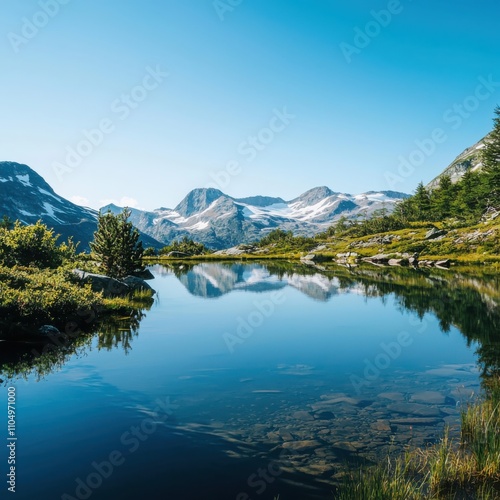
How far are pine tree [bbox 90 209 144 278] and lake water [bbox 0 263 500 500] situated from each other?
15.4 m

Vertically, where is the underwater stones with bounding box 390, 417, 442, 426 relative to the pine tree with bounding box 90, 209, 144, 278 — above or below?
below

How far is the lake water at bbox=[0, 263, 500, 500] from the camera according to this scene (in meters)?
11.1

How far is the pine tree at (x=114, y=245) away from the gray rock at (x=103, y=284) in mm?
5214

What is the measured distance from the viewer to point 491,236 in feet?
336

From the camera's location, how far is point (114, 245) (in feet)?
154

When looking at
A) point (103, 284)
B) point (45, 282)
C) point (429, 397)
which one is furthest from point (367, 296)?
point (45, 282)

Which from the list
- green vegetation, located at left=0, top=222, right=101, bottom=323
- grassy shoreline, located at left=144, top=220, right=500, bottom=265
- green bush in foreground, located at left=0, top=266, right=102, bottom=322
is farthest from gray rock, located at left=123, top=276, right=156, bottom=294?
grassy shoreline, located at left=144, top=220, right=500, bottom=265

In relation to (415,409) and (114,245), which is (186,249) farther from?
(415,409)

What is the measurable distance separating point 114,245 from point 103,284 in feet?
28.9

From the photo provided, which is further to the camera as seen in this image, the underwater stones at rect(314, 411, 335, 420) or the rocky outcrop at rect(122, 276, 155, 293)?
the rocky outcrop at rect(122, 276, 155, 293)

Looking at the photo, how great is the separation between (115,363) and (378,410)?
45.1 feet

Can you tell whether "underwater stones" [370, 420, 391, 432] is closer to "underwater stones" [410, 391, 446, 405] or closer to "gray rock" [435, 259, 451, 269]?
"underwater stones" [410, 391, 446, 405]

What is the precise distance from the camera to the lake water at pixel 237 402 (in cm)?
1109

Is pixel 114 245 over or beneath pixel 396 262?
beneath
